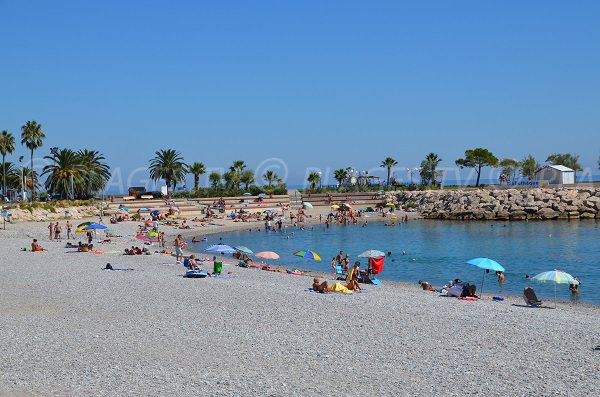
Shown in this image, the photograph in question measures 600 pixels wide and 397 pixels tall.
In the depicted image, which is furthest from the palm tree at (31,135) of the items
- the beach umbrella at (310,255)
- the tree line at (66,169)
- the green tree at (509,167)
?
the green tree at (509,167)

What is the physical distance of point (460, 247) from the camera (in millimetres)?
40281

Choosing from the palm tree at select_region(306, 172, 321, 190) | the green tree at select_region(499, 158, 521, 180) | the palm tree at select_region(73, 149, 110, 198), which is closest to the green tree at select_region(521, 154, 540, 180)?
the green tree at select_region(499, 158, 521, 180)

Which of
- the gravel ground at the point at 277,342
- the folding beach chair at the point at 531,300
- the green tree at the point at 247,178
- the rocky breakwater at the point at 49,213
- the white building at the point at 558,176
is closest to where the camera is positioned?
the gravel ground at the point at 277,342

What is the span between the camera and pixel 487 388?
10125mm

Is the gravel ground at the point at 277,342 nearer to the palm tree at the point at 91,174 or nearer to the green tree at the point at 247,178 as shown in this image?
the palm tree at the point at 91,174

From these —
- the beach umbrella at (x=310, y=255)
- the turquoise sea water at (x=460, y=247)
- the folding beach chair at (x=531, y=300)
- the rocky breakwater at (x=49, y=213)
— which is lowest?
the turquoise sea water at (x=460, y=247)

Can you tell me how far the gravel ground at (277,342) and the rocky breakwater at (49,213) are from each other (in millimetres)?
28615

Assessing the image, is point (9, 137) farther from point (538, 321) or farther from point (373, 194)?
point (538, 321)

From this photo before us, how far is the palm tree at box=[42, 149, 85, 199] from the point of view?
6038 cm

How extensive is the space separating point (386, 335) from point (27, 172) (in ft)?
253

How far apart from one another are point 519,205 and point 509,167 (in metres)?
40.8

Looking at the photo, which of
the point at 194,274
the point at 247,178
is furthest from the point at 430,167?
the point at 194,274

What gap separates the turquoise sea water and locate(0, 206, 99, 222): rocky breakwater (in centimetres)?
1252

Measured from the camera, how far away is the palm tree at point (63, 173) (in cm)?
6038
